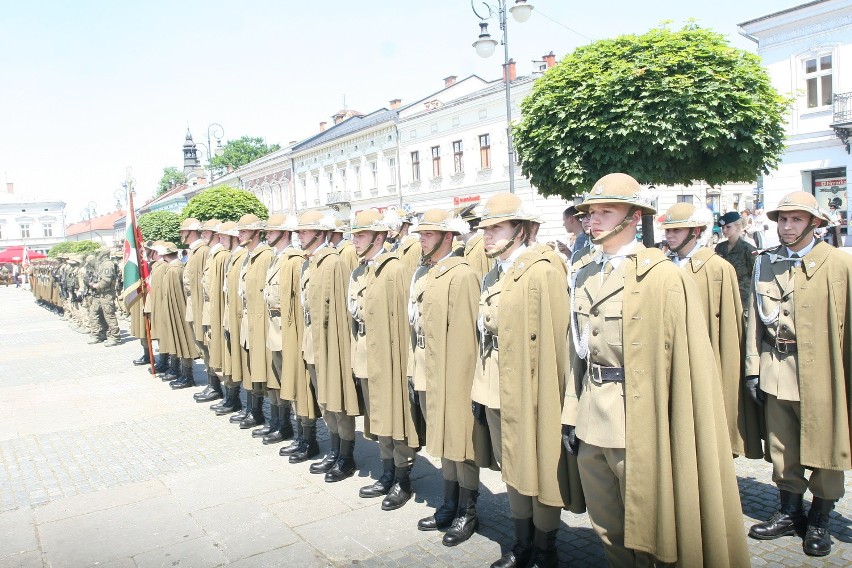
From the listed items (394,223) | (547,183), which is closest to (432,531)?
(394,223)

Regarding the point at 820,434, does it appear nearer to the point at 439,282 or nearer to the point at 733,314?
the point at 733,314

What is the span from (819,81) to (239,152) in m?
73.9

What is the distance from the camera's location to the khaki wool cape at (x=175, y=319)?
10.9 meters

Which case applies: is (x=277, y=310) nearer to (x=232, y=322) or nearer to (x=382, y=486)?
(x=232, y=322)

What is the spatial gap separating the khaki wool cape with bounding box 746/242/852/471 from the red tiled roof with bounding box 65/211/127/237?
11712 centimetres

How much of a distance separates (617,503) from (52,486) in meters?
5.27

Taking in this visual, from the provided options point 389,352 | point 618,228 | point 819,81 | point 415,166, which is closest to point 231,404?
point 389,352

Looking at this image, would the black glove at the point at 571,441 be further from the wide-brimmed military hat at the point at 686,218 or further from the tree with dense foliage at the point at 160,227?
the tree with dense foliage at the point at 160,227

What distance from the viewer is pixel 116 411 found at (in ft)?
31.2

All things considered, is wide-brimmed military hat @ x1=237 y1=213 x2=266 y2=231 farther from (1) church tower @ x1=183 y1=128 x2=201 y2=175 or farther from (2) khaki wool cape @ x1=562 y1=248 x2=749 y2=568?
(1) church tower @ x1=183 y1=128 x2=201 y2=175

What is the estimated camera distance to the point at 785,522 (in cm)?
456

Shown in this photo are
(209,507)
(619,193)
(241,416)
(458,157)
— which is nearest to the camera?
(619,193)

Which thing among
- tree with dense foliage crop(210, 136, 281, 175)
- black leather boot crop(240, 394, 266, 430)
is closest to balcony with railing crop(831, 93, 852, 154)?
black leather boot crop(240, 394, 266, 430)

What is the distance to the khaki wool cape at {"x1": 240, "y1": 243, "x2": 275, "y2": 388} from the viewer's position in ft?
24.1
